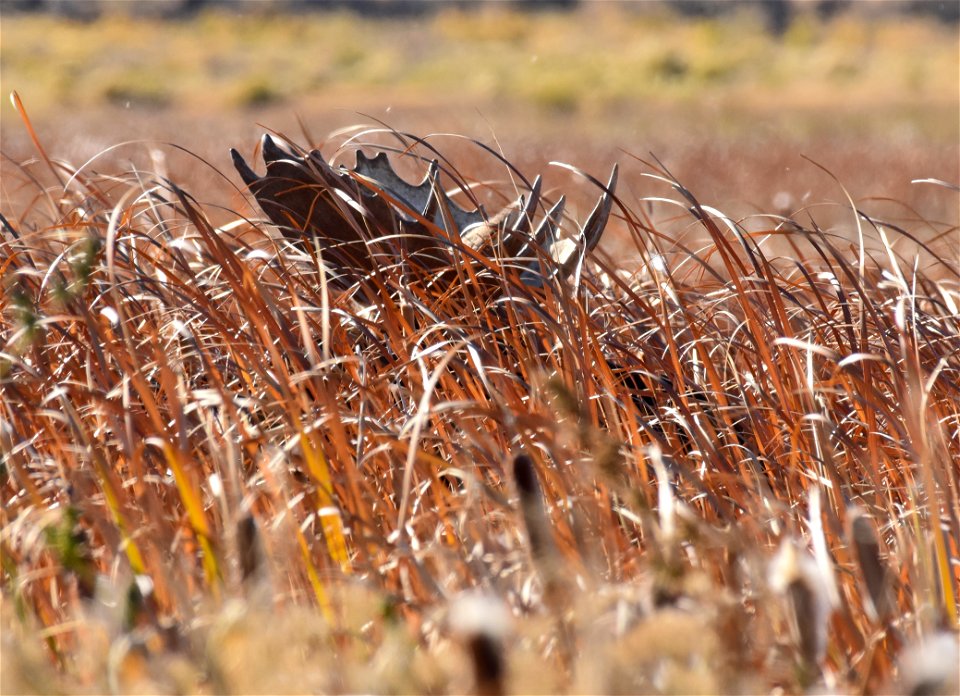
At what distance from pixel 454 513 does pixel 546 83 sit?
87.3ft

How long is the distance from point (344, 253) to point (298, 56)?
3468 centimetres

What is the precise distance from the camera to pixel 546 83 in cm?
2712

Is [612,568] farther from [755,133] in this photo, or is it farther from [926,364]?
[755,133]

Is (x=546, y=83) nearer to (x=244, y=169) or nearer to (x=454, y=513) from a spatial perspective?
(x=244, y=169)

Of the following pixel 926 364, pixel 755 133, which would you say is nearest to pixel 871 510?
pixel 926 364

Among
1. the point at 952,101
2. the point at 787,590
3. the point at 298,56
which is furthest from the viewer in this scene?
the point at 298,56

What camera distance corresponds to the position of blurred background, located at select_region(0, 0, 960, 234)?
1077 cm

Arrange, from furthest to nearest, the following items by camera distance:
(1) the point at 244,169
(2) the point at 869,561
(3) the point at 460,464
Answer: (1) the point at 244,169 → (3) the point at 460,464 → (2) the point at 869,561

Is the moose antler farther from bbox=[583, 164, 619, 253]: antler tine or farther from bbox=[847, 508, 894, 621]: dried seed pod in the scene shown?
bbox=[847, 508, 894, 621]: dried seed pod

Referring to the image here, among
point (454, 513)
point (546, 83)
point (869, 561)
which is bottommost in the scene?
point (546, 83)

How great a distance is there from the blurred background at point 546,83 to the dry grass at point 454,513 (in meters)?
4.74

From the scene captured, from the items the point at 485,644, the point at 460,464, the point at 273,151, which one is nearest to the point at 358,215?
the point at 273,151

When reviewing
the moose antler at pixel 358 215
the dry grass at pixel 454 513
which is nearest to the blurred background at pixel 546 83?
the moose antler at pixel 358 215

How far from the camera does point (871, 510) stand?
1.48 m
